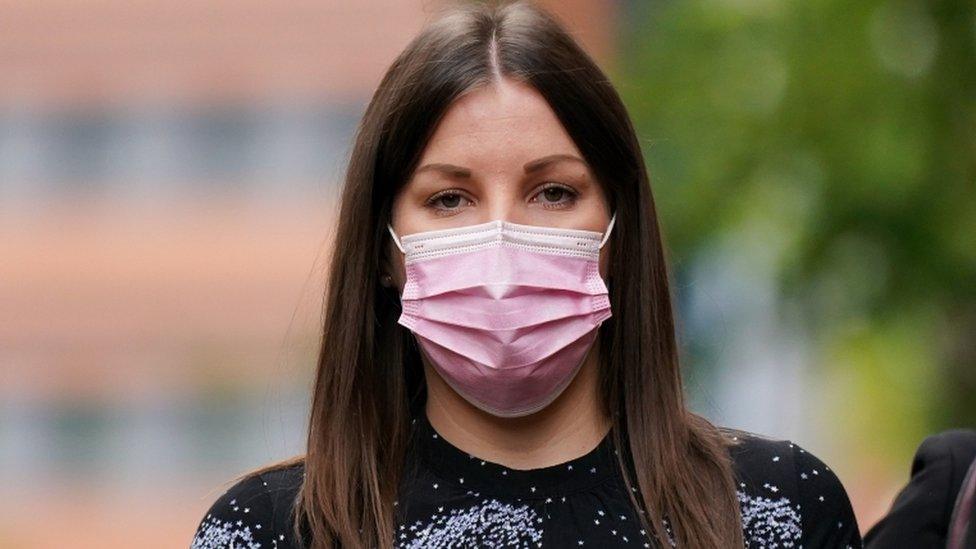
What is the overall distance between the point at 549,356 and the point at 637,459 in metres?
0.28

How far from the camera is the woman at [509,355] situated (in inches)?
150

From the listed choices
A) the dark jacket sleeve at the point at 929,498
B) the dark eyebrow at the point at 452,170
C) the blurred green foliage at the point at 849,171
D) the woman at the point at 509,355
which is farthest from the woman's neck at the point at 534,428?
the blurred green foliage at the point at 849,171

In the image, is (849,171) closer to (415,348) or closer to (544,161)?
(415,348)

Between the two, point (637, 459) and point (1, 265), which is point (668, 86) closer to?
point (637, 459)

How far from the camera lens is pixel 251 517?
3.82m

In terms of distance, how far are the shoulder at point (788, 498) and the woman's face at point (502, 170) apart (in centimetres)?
56

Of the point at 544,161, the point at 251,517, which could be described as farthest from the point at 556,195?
the point at 251,517

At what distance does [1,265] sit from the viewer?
121 ft

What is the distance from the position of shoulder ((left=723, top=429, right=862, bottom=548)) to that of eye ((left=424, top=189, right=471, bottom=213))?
2.39 feet

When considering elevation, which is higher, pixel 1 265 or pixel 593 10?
pixel 593 10

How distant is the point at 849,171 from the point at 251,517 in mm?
3829

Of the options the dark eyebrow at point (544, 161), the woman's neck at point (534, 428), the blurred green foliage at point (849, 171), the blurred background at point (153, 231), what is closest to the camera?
the dark eyebrow at point (544, 161)

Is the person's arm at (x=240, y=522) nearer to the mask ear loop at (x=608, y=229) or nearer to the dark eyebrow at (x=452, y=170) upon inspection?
the dark eyebrow at (x=452, y=170)

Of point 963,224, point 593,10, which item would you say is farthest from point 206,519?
point 593,10
